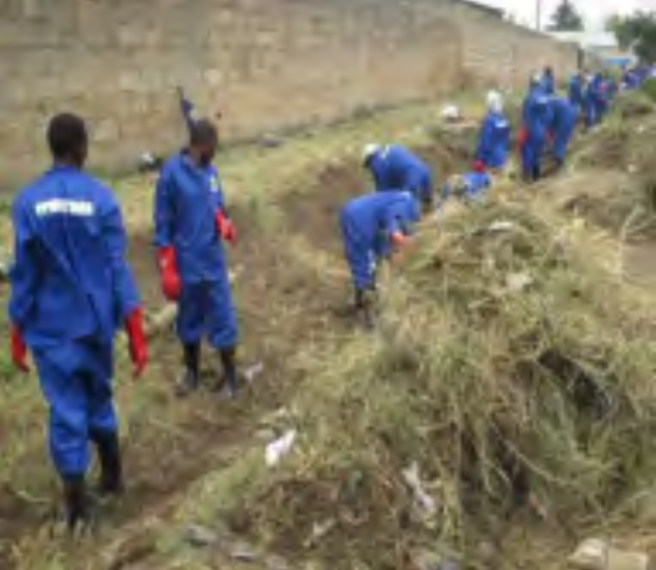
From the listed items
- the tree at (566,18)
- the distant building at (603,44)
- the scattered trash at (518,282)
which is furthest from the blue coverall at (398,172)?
the tree at (566,18)

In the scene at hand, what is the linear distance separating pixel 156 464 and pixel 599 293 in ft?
7.61

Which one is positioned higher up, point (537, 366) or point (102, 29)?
point (102, 29)

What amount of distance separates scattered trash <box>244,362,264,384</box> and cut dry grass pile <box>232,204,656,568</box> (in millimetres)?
1651

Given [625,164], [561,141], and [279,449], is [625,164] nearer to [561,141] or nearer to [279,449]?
[561,141]

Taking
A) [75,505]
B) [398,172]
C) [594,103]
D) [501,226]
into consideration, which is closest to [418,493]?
[501,226]

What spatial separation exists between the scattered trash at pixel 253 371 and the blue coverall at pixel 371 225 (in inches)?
35.2

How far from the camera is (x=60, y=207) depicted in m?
4.08

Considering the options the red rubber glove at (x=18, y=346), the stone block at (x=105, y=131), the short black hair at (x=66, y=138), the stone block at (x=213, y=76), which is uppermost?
the short black hair at (x=66, y=138)

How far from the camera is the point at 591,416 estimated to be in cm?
450

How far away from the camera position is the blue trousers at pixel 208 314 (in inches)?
227

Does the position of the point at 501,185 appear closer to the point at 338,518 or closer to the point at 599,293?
the point at 599,293

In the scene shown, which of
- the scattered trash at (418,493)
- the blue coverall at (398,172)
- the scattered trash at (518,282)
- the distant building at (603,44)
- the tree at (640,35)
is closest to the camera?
the scattered trash at (418,493)

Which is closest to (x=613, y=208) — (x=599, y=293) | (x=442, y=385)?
(x=599, y=293)

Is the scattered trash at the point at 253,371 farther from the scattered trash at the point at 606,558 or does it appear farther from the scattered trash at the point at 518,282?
the scattered trash at the point at 606,558
